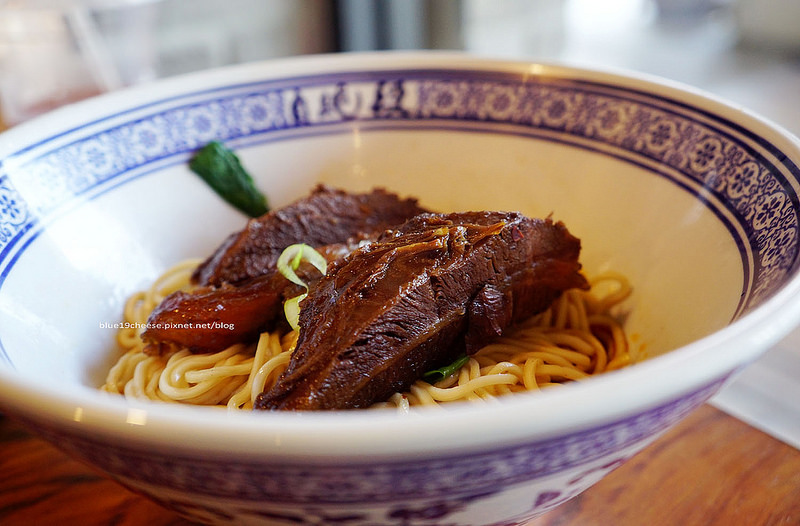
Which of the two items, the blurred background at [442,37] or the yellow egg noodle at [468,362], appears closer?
the yellow egg noodle at [468,362]

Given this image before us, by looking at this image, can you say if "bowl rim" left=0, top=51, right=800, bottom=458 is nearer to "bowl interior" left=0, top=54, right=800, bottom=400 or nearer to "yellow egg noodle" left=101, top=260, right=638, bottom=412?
"bowl interior" left=0, top=54, right=800, bottom=400

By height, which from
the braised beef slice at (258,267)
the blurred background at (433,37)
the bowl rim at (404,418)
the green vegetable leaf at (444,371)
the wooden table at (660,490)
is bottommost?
the wooden table at (660,490)

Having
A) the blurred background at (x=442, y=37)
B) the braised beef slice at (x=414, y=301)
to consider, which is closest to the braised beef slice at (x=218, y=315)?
the braised beef slice at (x=414, y=301)

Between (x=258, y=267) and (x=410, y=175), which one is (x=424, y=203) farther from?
(x=258, y=267)

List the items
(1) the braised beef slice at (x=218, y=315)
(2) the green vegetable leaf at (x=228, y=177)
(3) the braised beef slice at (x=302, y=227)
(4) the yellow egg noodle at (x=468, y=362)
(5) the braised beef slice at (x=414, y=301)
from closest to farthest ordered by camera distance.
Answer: (5) the braised beef slice at (x=414, y=301), (4) the yellow egg noodle at (x=468, y=362), (1) the braised beef slice at (x=218, y=315), (3) the braised beef slice at (x=302, y=227), (2) the green vegetable leaf at (x=228, y=177)

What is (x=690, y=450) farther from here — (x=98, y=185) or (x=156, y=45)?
(x=156, y=45)

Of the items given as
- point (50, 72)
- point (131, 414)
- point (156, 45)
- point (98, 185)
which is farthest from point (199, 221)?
point (156, 45)

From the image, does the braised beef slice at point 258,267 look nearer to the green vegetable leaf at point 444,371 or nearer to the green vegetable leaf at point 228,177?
the green vegetable leaf at point 228,177

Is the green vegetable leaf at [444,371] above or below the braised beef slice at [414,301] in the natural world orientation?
below
